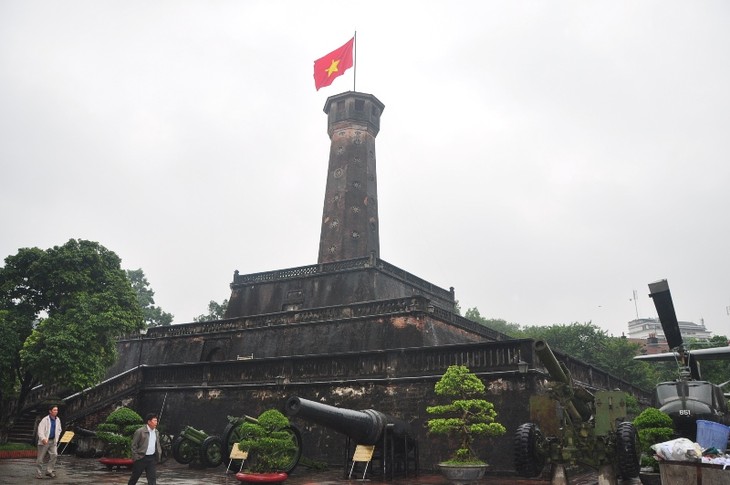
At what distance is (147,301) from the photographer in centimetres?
5166

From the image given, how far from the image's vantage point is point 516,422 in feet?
40.7

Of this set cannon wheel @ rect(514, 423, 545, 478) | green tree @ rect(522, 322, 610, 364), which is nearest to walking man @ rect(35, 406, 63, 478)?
cannon wheel @ rect(514, 423, 545, 478)

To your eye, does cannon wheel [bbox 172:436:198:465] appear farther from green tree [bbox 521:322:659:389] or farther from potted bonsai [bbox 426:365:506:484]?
green tree [bbox 521:322:659:389]

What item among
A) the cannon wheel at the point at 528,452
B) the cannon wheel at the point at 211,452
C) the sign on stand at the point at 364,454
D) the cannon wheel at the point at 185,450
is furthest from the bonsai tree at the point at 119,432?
the cannon wheel at the point at 528,452

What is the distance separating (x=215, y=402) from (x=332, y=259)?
1057 cm

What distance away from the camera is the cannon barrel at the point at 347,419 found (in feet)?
32.4

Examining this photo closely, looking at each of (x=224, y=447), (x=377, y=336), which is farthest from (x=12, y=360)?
(x=377, y=336)

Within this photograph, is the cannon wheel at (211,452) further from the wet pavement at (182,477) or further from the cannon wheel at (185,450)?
the cannon wheel at (185,450)

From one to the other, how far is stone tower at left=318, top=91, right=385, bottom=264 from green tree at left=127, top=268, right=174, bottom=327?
29002 mm

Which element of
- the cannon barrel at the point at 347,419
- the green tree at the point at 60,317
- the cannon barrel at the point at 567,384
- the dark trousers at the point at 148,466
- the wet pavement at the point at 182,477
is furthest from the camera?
the green tree at the point at 60,317

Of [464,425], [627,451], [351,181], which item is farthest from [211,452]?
[351,181]

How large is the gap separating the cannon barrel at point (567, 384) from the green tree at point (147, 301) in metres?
45.7

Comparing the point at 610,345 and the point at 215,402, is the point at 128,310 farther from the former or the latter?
the point at 610,345

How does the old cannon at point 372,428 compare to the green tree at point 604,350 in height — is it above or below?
below
